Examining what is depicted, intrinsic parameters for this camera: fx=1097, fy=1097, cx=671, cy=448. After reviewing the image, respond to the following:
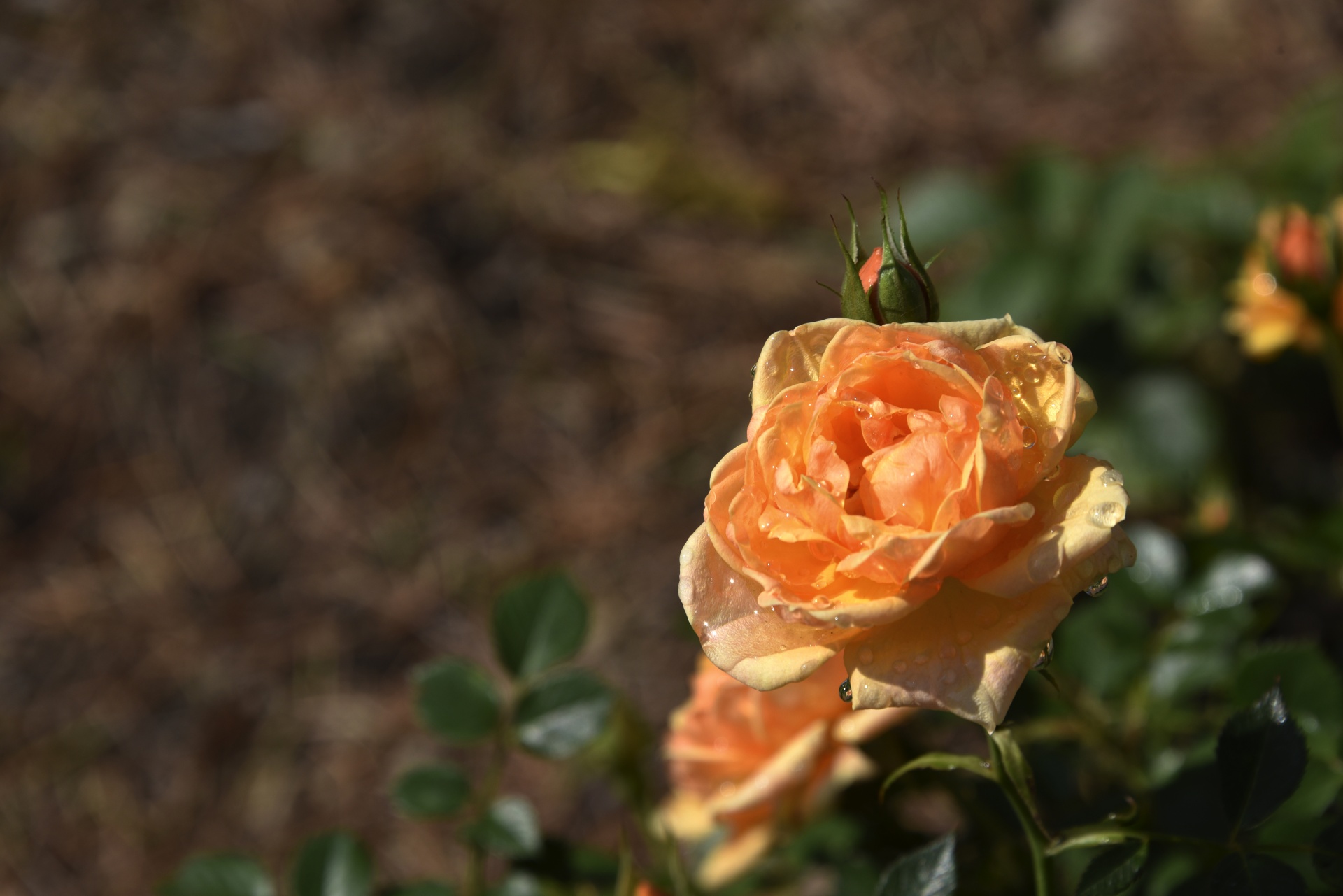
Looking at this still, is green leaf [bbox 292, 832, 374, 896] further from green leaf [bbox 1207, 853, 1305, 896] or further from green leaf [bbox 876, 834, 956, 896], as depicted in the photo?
green leaf [bbox 1207, 853, 1305, 896]

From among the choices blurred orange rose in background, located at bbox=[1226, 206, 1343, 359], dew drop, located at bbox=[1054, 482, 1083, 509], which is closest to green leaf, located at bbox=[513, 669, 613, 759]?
dew drop, located at bbox=[1054, 482, 1083, 509]

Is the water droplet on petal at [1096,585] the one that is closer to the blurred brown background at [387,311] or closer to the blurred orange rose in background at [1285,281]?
the blurred orange rose in background at [1285,281]

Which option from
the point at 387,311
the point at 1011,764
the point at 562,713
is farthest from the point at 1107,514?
the point at 387,311

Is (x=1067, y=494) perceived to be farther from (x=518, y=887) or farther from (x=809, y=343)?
(x=518, y=887)

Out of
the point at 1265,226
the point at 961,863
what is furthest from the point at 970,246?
the point at 961,863

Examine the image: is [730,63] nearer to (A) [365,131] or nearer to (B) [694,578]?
(A) [365,131]
